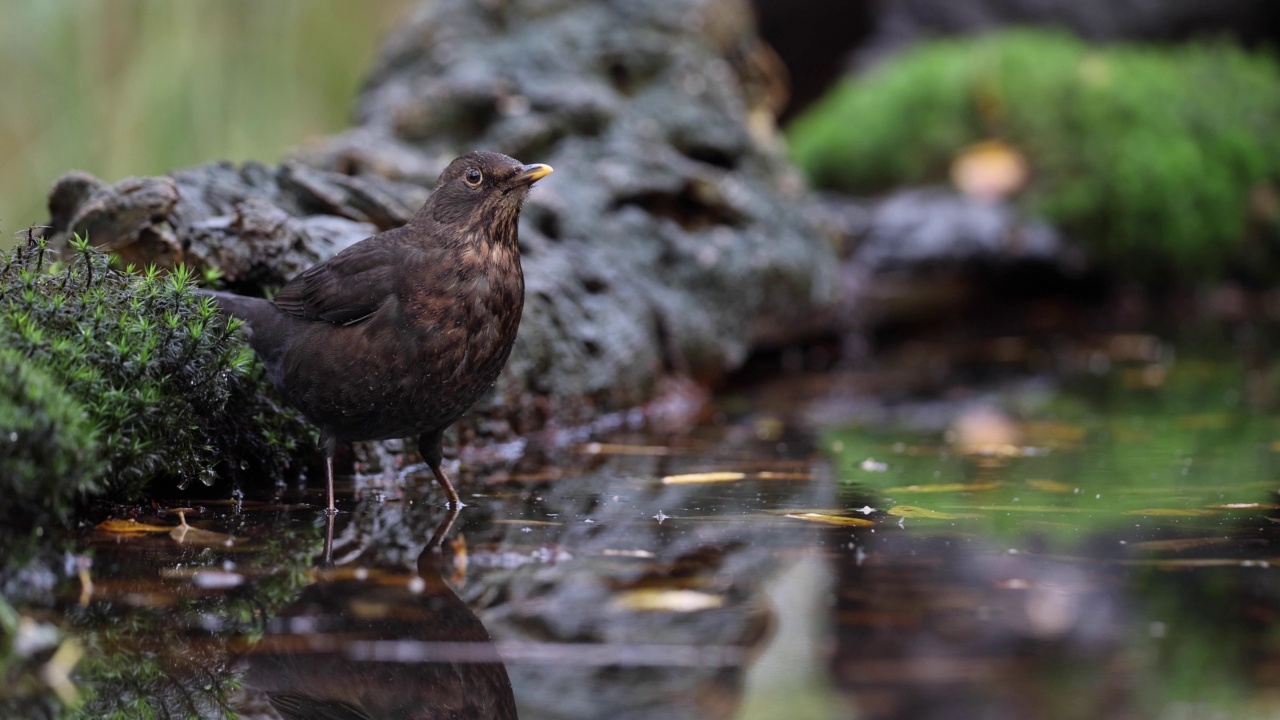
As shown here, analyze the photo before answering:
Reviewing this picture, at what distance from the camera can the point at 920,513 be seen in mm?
3477

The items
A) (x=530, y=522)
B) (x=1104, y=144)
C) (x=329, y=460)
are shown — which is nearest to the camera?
(x=530, y=522)

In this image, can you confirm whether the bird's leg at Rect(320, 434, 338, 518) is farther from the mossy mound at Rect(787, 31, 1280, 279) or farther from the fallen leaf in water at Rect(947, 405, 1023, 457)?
the mossy mound at Rect(787, 31, 1280, 279)

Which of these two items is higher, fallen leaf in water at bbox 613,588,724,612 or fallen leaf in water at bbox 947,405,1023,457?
fallen leaf in water at bbox 947,405,1023,457

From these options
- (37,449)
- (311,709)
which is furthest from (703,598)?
(37,449)

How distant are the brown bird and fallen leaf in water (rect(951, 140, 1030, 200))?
22.8ft

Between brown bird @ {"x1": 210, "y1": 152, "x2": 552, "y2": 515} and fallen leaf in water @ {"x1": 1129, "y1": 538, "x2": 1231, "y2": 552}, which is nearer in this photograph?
fallen leaf in water @ {"x1": 1129, "y1": 538, "x2": 1231, "y2": 552}

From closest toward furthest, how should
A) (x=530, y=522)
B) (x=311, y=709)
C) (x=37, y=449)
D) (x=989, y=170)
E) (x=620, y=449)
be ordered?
1. (x=311, y=709)
2. (x=37, y=449)
3. (x=530, y=522)
4. (x=620, y=449)
5. (x=989, y=170)

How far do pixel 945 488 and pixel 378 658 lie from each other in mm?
2312

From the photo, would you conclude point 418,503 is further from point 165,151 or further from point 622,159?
point 165,151

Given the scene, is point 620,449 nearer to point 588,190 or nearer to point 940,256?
point 588,190

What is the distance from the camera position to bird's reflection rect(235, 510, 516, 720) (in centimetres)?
210

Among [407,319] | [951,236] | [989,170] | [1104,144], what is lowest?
[407,319]

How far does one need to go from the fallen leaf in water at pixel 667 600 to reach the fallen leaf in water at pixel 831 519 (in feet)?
2.69

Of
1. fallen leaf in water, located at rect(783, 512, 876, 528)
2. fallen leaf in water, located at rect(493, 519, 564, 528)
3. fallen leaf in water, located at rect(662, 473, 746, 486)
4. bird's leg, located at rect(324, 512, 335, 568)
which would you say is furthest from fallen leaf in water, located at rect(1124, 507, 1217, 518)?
bird's leg, located at rect(324, 512, 335, 568)
